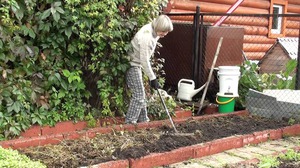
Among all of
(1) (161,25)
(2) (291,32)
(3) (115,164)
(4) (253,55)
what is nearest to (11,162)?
(3) (115,164)

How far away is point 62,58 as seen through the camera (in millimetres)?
5191

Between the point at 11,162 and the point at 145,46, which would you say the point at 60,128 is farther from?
the point at 11,162

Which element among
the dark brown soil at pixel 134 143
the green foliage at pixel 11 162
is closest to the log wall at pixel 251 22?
the dark brown soil at pixel 134 143

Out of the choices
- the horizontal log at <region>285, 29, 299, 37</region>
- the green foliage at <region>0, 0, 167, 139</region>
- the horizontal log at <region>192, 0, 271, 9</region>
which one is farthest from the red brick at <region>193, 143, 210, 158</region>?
the horizontal log at <region>285, 29, 299, 37</region>

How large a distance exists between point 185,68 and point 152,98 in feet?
5.00

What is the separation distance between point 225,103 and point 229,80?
371mm

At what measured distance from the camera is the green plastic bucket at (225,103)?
664 centimetres

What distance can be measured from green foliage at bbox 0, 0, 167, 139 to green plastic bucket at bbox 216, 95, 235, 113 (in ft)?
5.84

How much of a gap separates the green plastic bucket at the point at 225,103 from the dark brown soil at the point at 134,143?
0.65m

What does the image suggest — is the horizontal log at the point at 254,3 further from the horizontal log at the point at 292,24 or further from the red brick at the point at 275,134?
the red brick at the point at 275,134

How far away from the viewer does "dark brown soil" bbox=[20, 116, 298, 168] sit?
4.11 m

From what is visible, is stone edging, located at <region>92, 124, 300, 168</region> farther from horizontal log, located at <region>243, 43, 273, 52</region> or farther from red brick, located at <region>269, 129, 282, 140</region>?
horizontal log, located at <region>243, 43, 273, 52</region>

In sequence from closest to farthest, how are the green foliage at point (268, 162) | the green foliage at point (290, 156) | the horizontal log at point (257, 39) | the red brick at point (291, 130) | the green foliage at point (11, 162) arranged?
the green foliage at point (11, 162) < the green foliage at point (268, 162) < the green foliage at point (290, 156) < the red brick at point (291, 130) < the horizontal log at point (257, 39)

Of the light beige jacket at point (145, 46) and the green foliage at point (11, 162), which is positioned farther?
the light beige jacket at point (145, 46)
